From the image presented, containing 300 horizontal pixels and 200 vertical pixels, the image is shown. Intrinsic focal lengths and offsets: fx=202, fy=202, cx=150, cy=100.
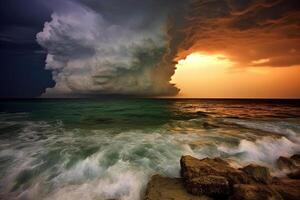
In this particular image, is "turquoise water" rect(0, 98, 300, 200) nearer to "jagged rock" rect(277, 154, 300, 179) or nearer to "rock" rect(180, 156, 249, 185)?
"jagged rock" rect(277, 154, 300, 179)

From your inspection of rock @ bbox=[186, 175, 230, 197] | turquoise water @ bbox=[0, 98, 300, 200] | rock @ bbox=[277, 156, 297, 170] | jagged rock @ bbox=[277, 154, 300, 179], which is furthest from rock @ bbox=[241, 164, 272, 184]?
rock @ bbox=[277, 156, 297, 170]

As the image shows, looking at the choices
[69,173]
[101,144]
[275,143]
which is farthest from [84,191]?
[275,143]

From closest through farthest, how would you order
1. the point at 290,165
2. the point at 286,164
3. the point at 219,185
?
the point at 219,185 → the point at 290,165 → the point at 286,164

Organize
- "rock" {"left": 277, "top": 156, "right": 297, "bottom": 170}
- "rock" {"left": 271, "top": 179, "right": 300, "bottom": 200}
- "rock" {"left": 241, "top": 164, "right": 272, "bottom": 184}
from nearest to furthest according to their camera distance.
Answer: "rock" {"left": 271, "top": 179, "right": 300, "bottom": 200}
"rock" {"left": 241, "top": 164, "right": 272, "bottom": 184}
"rock" {"left": 277, "top": 156, "right": 297, "bottom": 170}

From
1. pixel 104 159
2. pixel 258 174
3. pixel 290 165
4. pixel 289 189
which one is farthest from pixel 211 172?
pixel 104 159

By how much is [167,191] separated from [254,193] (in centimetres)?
226

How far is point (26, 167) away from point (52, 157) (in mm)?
1199

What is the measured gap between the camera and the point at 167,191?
583 cm

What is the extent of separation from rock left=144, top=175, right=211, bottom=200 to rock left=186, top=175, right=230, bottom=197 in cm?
16

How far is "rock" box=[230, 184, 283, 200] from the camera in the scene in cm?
479

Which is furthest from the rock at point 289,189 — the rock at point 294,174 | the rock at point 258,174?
the rock at point 294,174

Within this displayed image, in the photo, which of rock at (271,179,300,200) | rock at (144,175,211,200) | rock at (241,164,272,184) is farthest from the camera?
rock at (241,164,272,184)

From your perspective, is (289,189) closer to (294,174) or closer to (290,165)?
(294,174)

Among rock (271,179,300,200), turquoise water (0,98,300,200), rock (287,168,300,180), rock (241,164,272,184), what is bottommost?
turquoise water (0,98,300,200)
